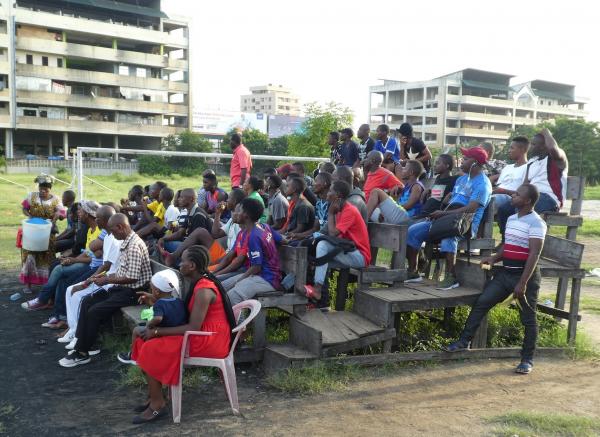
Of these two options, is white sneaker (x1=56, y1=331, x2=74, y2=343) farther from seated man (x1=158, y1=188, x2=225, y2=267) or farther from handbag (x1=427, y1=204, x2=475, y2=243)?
handbag (x1=427, y1=204, x2=475, y2=243)

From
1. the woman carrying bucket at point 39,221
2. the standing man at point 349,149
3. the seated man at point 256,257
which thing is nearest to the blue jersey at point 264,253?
the seated man at point 256,257

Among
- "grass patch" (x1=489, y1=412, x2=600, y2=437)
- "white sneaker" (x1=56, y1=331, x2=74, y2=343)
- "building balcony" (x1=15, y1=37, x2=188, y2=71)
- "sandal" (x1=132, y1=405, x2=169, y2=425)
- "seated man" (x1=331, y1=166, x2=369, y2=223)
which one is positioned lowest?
"white sneaker" (x1=56, y1=331, x2=74, y2=343)

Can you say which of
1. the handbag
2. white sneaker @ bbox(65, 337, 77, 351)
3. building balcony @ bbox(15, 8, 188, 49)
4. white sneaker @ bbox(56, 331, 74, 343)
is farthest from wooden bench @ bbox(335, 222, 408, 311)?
building balcony @ bbox(15, 8, 188, 49)

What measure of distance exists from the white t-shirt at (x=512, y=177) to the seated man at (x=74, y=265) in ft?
17.2

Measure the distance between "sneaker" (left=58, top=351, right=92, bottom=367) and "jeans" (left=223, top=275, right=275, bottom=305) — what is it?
1.66m

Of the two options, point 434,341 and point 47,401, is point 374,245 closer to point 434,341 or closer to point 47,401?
point 434,341

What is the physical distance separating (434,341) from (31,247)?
20.5 feet

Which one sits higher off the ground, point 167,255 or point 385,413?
point 167,255

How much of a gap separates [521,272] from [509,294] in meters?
0.30

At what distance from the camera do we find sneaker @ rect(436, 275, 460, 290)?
648cm

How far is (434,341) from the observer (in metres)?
6.70

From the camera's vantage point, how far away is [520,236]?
18.3ft

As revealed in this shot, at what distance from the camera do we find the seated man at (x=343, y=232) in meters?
6.08

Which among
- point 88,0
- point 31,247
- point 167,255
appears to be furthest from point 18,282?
point 88,0
